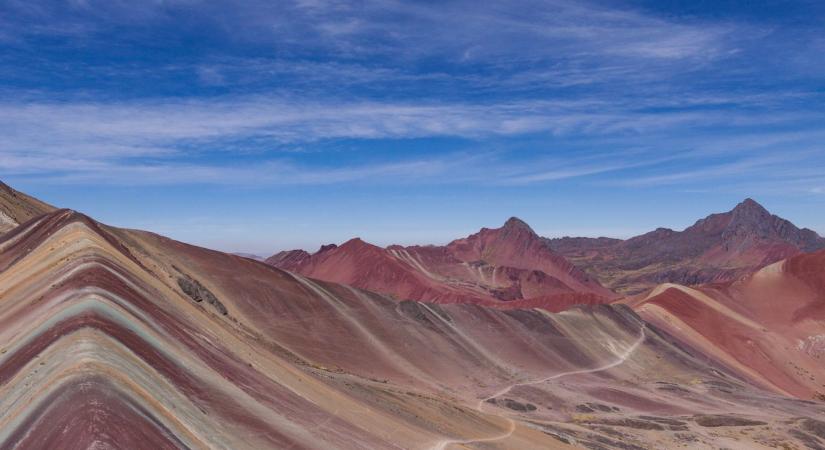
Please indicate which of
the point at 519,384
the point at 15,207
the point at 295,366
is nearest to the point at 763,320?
the point at 519,384

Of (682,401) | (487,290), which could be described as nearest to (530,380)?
(682,401)

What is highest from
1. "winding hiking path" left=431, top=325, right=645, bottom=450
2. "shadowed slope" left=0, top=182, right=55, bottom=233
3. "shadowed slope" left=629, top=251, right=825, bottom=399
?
"shadowed slope" left=0, top=182, right=55, bottom=233

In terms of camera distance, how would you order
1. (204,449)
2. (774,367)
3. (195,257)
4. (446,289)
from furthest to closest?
(446,289) → (774,367) → (195,257) → (204,449)

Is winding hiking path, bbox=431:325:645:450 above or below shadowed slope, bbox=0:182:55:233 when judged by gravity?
below

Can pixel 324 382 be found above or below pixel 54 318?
below

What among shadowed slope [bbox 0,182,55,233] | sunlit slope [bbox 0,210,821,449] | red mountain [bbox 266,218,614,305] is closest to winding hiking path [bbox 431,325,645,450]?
sunlit slope [bbox 0,210,821,449]

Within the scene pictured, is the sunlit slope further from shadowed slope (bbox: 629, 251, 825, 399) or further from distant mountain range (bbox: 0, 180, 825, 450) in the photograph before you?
shadowed slope (bbox: 629, 251, 825, 399)

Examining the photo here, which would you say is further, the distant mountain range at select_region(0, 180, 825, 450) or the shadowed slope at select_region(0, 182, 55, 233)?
the shadowed slope at select_region(0, 182, 55, 233)

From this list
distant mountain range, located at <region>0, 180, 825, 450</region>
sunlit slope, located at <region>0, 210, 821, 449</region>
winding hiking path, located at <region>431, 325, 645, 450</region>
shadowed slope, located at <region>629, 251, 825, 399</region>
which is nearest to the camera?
sunlit slope, located at <region>0, 210, 821, 449</region>

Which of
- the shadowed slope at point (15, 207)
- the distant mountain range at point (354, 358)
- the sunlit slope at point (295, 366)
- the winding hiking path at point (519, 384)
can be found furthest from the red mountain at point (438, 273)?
the shadowed slope at point (15, 207)

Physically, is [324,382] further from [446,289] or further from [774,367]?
[446,289]
